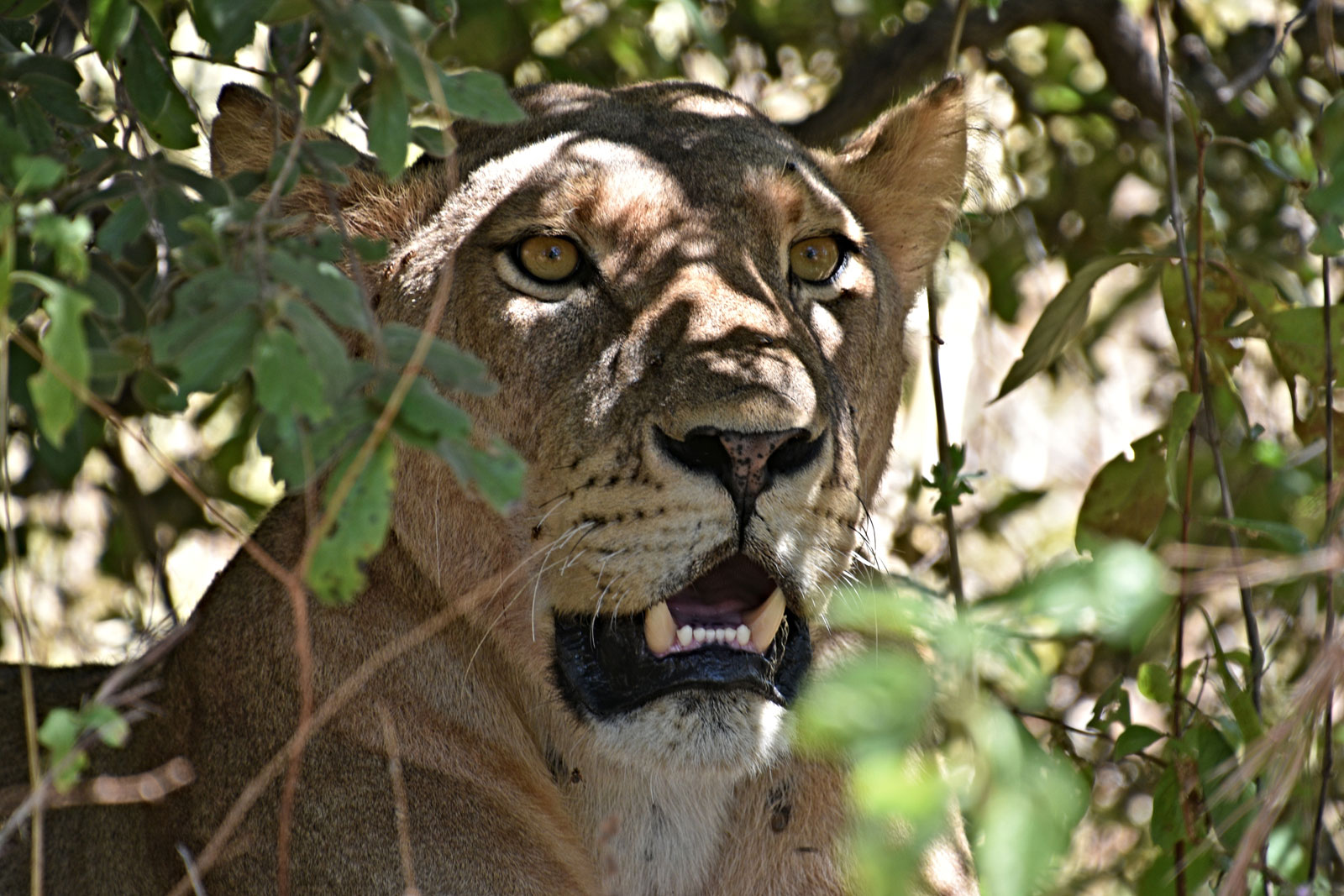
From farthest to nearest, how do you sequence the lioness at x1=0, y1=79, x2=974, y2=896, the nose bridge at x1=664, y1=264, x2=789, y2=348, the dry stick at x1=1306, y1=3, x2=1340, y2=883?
1. the dry stick at x1=1306, y1=3, x2=1340, y2=883
2. the nose bridge at x1=664, y1=264, x2=789, y2=348
3. the lioness at x1=0, y1=79, x2=974, y2=896

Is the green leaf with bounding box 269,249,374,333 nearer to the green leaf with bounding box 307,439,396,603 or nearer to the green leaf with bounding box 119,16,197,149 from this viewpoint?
the green leaf with bounding box 307,439,396,603

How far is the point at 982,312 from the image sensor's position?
20.6 ft

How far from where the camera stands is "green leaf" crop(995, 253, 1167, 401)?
11.9ft

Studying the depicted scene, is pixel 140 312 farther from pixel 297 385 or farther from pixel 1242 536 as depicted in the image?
pixel 1242 536

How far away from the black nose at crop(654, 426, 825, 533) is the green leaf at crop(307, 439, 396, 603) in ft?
2.57

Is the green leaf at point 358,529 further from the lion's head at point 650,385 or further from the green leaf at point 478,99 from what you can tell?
the lion's head at point 650,385

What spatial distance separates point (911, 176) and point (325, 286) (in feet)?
7.00

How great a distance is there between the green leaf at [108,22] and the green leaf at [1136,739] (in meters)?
2.42

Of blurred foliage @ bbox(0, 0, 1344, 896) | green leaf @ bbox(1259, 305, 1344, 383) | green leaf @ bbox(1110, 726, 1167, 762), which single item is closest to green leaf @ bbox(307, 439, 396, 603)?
blurred foliage @ bbox(0, 0, 1344, 896)

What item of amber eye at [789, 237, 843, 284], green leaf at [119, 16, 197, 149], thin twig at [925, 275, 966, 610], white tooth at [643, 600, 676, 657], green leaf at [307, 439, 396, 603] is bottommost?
thin twig at [925, 275, 966, 610]

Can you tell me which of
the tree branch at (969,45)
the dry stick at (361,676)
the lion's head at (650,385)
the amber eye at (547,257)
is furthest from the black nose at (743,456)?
the tree branch at (969,45)

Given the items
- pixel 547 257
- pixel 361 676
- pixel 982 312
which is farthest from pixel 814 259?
pixel 982 312

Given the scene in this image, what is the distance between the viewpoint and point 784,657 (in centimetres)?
282

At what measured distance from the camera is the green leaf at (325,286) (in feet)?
6.22
